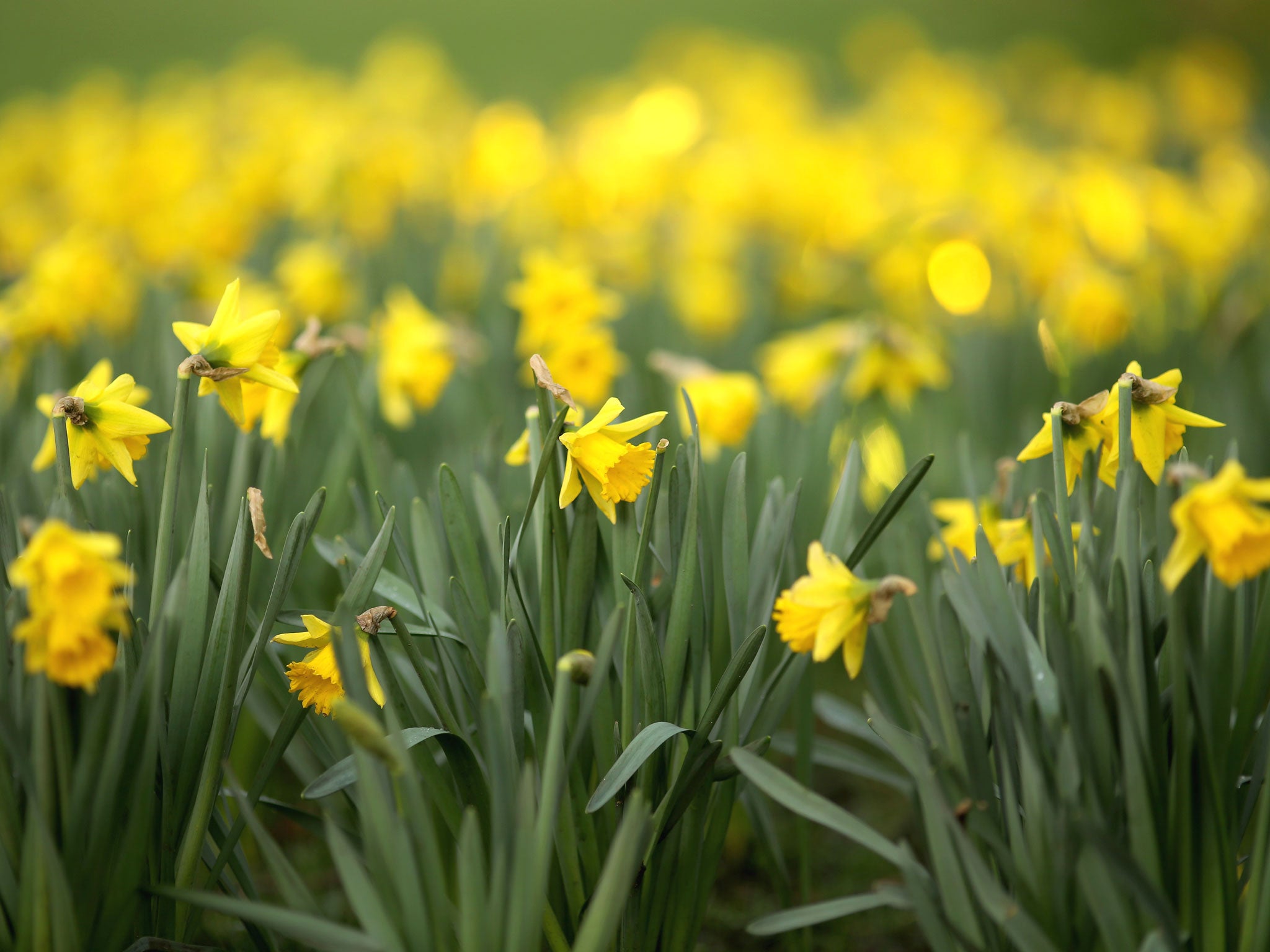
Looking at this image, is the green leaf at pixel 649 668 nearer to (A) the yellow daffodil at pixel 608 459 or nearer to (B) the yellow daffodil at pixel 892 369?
(A) the yellow daffodil at pixel 608 459

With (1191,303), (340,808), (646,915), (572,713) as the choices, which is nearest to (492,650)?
(572,713)

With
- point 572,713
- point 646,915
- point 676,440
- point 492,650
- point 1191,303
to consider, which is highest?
point 1191,303

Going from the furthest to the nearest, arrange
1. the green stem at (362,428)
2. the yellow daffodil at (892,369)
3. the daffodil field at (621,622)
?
the yellow daffodil at (892,369) < the green stem at (362,428) < the daffodil field at (621,622)

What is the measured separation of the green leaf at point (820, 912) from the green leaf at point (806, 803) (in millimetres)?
43

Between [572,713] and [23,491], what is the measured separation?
2.91 feet

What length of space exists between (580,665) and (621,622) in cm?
7

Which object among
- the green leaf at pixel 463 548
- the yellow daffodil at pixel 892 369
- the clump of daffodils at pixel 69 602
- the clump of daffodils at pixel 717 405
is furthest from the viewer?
the yellow daffodil at pixel 892 369

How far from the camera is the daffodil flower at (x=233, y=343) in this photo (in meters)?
1.13

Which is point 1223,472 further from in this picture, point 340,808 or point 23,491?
point 23,491

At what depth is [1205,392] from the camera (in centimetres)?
196

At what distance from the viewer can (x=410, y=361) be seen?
170 centimetres

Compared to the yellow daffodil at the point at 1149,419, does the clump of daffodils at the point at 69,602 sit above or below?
below

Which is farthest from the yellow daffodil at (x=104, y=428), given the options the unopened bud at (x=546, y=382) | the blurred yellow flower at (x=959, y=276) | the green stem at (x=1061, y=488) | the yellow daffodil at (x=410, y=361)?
the blurred yellow flower at (x=959, y=276)

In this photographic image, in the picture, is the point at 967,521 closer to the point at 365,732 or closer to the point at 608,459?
the point at 608,459
